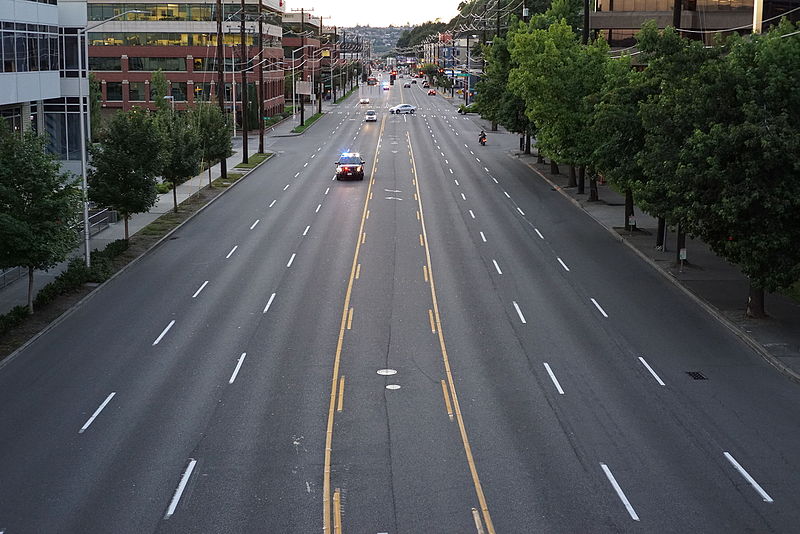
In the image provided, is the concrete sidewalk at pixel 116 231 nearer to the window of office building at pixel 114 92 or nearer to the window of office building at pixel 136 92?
the window of office building at pixel 136 92

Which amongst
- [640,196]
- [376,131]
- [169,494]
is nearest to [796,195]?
[640,196]

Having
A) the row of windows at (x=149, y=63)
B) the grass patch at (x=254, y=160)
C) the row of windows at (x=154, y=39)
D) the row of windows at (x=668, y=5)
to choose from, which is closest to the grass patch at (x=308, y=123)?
the row of windows at (x=149, y=63)

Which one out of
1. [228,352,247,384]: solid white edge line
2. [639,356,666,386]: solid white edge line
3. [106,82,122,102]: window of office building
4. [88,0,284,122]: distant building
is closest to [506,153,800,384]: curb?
[639,356,666,386]: solid white edge line

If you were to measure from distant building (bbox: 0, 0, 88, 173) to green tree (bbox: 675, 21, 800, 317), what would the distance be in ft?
81.2

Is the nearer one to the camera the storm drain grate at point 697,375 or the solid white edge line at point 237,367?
the solid white edge line at point 237,367

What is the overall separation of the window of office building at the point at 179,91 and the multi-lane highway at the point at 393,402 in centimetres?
7663

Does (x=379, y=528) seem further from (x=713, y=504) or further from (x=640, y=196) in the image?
(x=640, y=196)

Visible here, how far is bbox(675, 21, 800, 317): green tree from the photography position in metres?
27.2

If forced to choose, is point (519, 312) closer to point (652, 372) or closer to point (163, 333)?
point (652, 372)

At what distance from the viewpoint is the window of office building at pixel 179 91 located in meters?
115

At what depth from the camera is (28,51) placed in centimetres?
4606

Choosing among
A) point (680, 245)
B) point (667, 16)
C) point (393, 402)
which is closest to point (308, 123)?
point (667, 16)

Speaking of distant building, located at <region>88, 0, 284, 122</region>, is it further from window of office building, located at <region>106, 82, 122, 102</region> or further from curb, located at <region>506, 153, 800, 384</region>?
curb, located at <region>506, 153, 800, 384</region>

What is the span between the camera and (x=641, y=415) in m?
22.0
